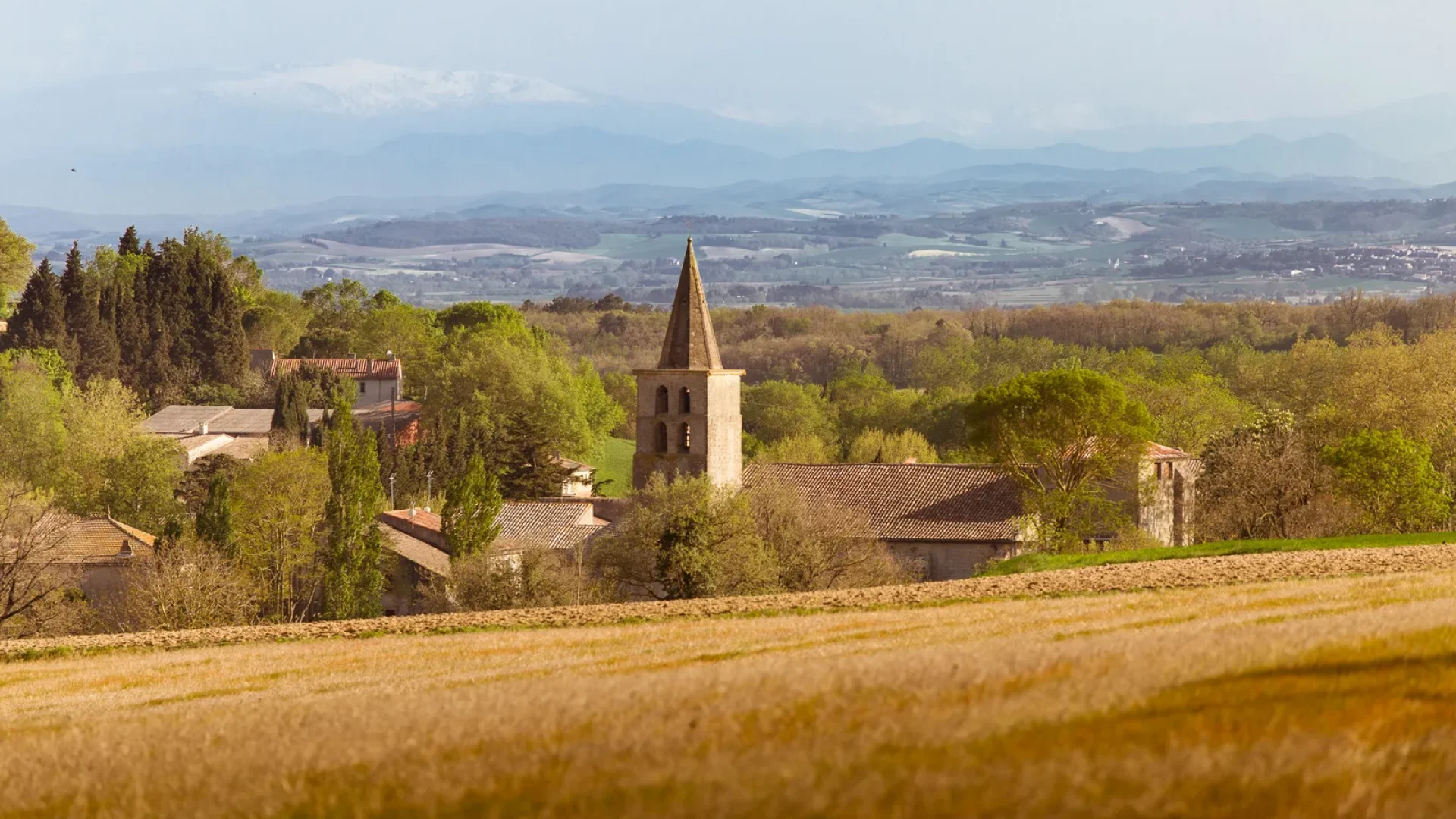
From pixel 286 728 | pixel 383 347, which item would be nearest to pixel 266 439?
pixel 383 347

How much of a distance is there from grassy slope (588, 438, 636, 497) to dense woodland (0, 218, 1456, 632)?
1778 millimetres

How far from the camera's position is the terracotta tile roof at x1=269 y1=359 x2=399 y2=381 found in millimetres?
127875

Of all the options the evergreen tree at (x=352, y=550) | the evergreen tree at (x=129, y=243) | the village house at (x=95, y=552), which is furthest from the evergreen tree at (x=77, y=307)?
the evergreen tree at (x=352, y=550)

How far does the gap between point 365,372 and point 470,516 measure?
230 feet

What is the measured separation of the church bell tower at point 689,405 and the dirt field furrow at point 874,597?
868 inches

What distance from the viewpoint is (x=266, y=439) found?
103 meters

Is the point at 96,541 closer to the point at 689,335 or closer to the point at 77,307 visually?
the point at 689,335

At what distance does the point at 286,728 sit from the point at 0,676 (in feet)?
74.1

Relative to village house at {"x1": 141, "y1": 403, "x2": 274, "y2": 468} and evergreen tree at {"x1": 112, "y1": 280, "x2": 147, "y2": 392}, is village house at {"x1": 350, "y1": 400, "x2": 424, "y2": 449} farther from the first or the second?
evergreen tree at {"x1": 112, "y1": 280, "x2": 147, "y2": 392}

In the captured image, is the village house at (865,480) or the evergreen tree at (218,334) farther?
the evergreen tree at (218,334)

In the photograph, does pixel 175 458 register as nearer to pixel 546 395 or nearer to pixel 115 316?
pixel 546 395

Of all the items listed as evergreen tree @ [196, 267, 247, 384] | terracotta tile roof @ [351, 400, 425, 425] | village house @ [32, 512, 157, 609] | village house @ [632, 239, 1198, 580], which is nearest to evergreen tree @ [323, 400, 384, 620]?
village house @ [32, 512, 157, 609]

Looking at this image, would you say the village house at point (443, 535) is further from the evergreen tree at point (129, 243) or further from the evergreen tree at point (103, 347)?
the evergreen tree at point (129, 243)

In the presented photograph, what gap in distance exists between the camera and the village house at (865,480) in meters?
62.8
